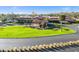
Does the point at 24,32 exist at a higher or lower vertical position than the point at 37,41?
higher

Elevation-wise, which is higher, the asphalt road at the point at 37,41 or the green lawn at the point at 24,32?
the green lawn at the point at 24,32

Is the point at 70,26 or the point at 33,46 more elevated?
the point at 70,26

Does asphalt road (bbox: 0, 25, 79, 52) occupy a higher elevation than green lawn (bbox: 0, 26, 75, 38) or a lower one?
lower

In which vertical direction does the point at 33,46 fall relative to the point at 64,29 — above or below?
below

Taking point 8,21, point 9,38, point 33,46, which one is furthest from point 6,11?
point 33,46
